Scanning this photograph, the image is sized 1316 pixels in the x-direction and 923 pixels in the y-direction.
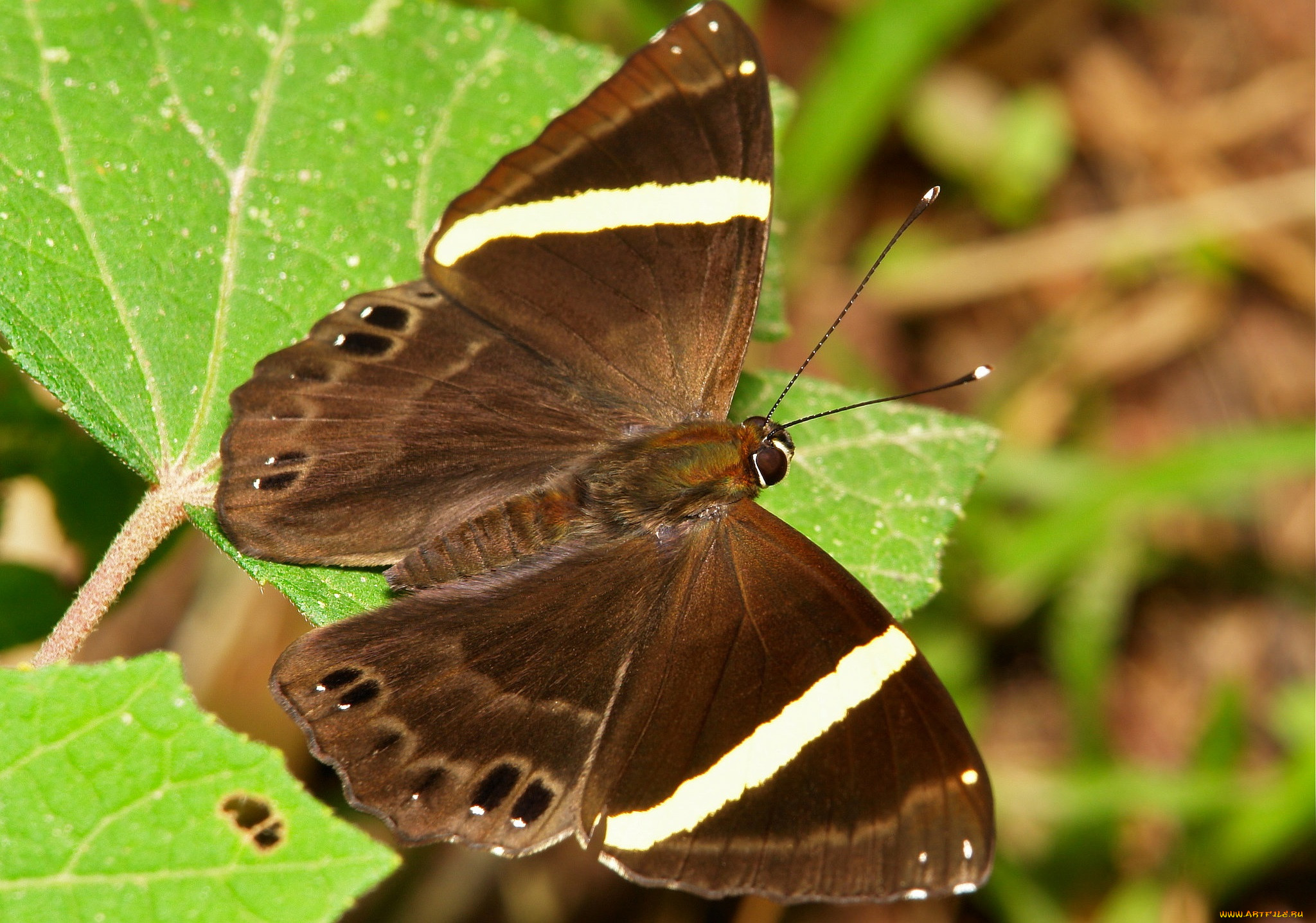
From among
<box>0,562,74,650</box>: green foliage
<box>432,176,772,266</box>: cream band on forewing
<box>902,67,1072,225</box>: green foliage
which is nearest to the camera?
<box>432,176,772,266</box>: cream band on forewing

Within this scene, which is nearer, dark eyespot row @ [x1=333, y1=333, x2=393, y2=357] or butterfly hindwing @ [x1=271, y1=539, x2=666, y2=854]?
butterfly hindwing @ [x1=271, y1=539, x2=666, y2=854]

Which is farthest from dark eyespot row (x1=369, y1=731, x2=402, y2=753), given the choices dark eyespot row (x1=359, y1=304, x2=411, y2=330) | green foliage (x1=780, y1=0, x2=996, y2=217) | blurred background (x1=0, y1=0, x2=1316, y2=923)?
green foliage (x1=780, y1=0, x2=996, y2=217)

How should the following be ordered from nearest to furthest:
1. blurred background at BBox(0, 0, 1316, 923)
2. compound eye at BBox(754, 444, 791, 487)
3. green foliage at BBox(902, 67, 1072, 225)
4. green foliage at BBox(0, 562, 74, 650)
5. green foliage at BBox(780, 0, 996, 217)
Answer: compound eye at BBox(754, 444, 791, 487) < green foliage at BBox(0, 562, 74, 650) < blurred background at BBox(0, 0, 1316, 923) < green foliage at BBox(780, 0, 996, 217) < green foliage at BBox(902, 67, 1072, 225)

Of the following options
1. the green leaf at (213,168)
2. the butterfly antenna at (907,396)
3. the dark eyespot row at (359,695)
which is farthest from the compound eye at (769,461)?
the green leaf at (213,168)

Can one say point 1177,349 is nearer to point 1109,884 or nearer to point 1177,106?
point 1177,106

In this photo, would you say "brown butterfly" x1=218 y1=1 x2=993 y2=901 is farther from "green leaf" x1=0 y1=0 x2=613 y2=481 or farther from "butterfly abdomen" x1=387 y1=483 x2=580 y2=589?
"green leaf" x1=0 y1=0 x2=613 y2=481

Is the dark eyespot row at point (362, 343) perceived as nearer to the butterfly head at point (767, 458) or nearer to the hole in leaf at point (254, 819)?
the butterfly head at point (767, 458)

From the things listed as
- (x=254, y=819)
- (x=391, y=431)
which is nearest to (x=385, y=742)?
(x=254, y=819)

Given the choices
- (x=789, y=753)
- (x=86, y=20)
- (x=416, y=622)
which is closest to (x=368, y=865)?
(x=416, y=622)
